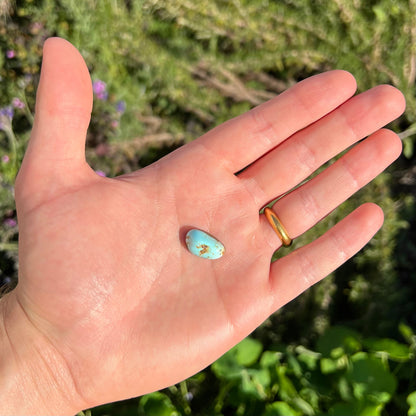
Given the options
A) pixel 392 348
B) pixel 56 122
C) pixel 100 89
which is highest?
pixel 56 122

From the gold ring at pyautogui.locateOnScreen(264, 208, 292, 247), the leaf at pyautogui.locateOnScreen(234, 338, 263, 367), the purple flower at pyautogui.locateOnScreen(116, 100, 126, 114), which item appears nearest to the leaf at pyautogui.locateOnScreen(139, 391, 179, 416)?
the leaf at pyautogui.locateOnScreen(234, 338, 263, 367)

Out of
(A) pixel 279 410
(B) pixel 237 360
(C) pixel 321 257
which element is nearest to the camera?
(C) pixel 321 257

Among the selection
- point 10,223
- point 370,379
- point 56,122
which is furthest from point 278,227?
point 10,223

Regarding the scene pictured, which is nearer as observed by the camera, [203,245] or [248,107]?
[203,245]

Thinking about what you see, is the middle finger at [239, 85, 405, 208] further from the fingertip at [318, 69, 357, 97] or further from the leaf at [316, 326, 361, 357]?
the leaf at [316, 326, 361, 357]

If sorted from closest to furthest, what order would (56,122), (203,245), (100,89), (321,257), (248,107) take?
(56,122) → (203,245) → (321,257) → (100,89) → (248,107)

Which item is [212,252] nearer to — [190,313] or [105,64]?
[190,313]

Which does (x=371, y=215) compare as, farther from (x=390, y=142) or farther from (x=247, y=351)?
(x=247, y=351)
